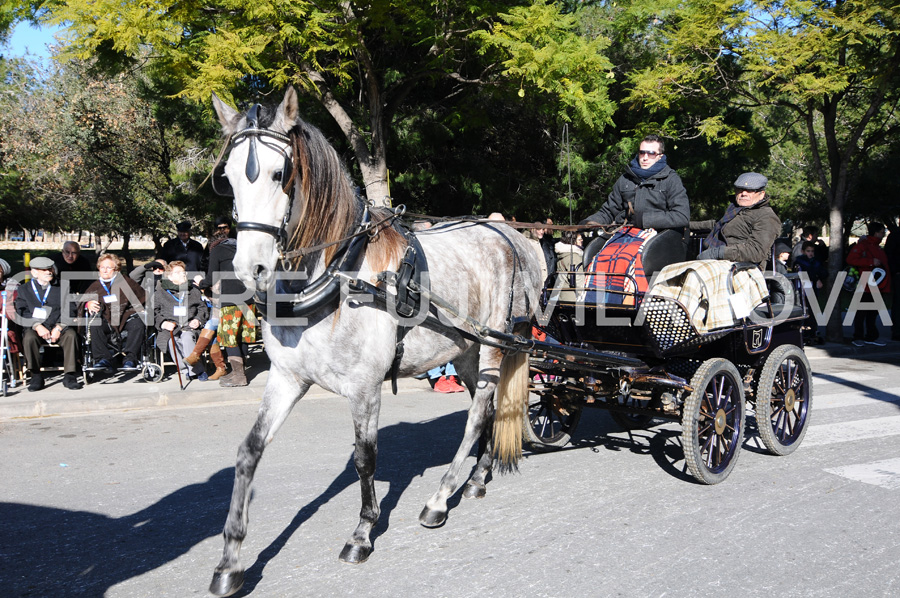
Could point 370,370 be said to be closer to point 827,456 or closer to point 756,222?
point 756,222

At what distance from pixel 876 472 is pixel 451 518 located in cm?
338

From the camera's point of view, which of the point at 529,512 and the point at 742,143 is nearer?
the point at 529,512

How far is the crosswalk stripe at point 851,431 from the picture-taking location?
6.60 metres

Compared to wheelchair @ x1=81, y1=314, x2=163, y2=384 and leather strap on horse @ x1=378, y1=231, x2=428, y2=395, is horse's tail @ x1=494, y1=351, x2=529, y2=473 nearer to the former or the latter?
leather strap on horse @ x1=378, y1=231, x2=428, y2=395

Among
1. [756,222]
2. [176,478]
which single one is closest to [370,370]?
[176,478]

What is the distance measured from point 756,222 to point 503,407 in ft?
8.25

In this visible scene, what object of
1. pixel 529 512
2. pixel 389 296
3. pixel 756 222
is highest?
pixel 756 222

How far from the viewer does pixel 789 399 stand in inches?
243

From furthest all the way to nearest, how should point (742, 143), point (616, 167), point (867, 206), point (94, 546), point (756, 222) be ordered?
1. point (867, 206)
2. point (616, 167)
3. point (742, 143)
4. point (756, 222)
5. point (94, 546)

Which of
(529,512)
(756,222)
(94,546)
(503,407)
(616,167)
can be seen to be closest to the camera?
(94,546)

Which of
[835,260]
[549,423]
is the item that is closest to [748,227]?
[549,423]

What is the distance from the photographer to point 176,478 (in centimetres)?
544

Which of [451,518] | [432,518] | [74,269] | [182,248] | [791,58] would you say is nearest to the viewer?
[432,518]

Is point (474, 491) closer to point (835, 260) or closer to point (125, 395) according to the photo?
point (125, 395)
